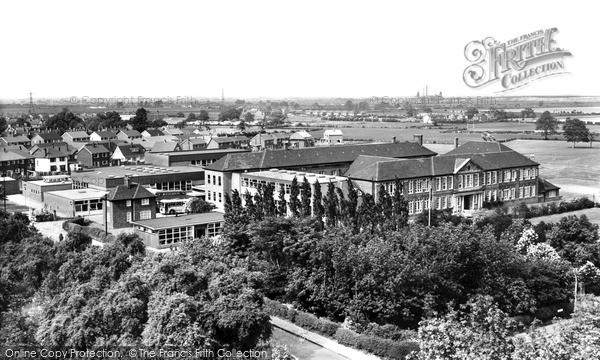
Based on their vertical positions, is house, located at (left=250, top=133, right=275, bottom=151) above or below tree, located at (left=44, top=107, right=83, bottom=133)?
below

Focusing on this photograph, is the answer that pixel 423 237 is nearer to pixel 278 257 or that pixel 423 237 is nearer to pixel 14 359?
pixel 278 257

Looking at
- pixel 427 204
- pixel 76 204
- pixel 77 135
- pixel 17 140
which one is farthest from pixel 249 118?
pixel 427 204

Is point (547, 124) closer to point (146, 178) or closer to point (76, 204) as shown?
point (146, 178)

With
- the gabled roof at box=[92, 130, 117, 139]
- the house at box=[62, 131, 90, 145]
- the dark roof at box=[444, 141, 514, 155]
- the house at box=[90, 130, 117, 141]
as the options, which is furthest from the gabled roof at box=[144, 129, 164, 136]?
the dark roof at box=[444, 141, 514, 155]

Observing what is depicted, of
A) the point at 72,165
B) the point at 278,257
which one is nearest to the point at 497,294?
the point at 278,257

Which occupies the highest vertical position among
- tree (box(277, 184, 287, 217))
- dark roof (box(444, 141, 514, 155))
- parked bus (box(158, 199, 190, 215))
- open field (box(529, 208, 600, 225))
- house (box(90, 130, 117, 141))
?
dark roof (box(444, 141, 514, 155))

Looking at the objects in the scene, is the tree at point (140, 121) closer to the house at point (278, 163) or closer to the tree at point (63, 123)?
the tree at point (63, 123)

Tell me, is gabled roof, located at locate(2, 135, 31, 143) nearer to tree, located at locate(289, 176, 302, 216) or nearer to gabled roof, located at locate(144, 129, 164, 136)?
gabled roof, located at locate(144, 129, 164, 136)
